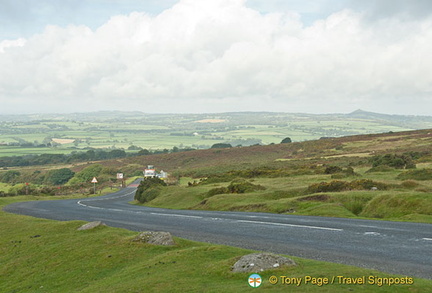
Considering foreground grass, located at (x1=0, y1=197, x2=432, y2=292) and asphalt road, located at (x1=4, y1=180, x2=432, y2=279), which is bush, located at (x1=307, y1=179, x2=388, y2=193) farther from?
foreground grass, located at (x1=0, y1=197, x2=432, y2=292)

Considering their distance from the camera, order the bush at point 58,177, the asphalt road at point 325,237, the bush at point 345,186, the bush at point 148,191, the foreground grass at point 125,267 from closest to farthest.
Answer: the foreground grass at point 125,267, the asphalt road at point 325,237, the bush at point 345,186, the bush at point 148,191, the bush at point 58,177

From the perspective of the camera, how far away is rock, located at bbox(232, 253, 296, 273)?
1097cm

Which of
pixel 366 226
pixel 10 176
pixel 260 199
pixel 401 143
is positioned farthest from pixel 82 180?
pixel 366 226

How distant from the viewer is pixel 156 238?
16.3 m

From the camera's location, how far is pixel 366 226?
18.8 meters

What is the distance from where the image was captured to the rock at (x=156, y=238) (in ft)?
52.4

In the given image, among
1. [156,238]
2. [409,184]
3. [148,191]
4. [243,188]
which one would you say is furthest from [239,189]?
[156,238]

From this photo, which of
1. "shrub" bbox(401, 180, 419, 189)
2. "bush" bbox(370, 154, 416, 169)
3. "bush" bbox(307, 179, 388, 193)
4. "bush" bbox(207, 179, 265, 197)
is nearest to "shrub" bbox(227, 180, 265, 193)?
"bush" bbox(207, 179, 265, 197)

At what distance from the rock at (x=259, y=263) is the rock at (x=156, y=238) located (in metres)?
4.95

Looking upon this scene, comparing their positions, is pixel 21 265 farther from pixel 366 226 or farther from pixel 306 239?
pixel 366 226

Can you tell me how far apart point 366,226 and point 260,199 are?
1561cm

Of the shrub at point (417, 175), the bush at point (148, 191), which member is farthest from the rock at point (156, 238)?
the bush at point (148, 191)

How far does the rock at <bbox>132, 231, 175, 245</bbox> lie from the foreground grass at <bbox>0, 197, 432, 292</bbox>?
321mm

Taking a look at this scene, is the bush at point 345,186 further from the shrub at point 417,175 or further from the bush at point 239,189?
the bush at point 239,189
